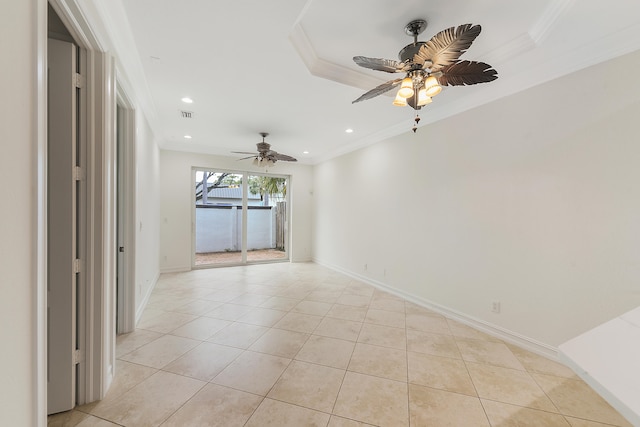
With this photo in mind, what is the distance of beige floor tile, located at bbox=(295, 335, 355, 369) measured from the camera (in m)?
2.28

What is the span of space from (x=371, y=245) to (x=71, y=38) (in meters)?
4.30

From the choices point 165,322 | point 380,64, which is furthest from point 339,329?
point 380,64

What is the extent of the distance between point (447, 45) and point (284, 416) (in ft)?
A: 8.52

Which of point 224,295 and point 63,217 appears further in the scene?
point 224,295

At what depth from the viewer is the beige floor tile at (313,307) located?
3.39 metres

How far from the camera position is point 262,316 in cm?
323

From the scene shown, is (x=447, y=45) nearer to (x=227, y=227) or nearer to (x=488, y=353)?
(x=488, y=353)

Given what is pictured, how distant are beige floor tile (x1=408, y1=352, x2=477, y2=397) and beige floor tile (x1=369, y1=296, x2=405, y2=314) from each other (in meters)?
1.13

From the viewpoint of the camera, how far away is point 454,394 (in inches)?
74.6

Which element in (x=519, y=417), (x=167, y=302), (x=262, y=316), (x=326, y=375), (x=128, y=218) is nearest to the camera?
(x=519, y=417)

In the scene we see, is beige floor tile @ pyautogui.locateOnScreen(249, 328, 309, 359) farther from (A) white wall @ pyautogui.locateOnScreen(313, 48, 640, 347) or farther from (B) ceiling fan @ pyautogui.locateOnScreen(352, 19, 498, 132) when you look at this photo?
(B) ceiling fan @ pyautogui.locateOnScreen(352, 19, 498, 132)

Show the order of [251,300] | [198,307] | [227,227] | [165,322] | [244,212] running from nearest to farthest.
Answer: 1. [165,322]
2. [198,307]
3. [251,300]
4. [244,212]
5. [227,227]

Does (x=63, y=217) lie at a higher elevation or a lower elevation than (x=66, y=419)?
higher

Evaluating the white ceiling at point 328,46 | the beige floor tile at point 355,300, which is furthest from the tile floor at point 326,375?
the white ceiling at point 328,46
